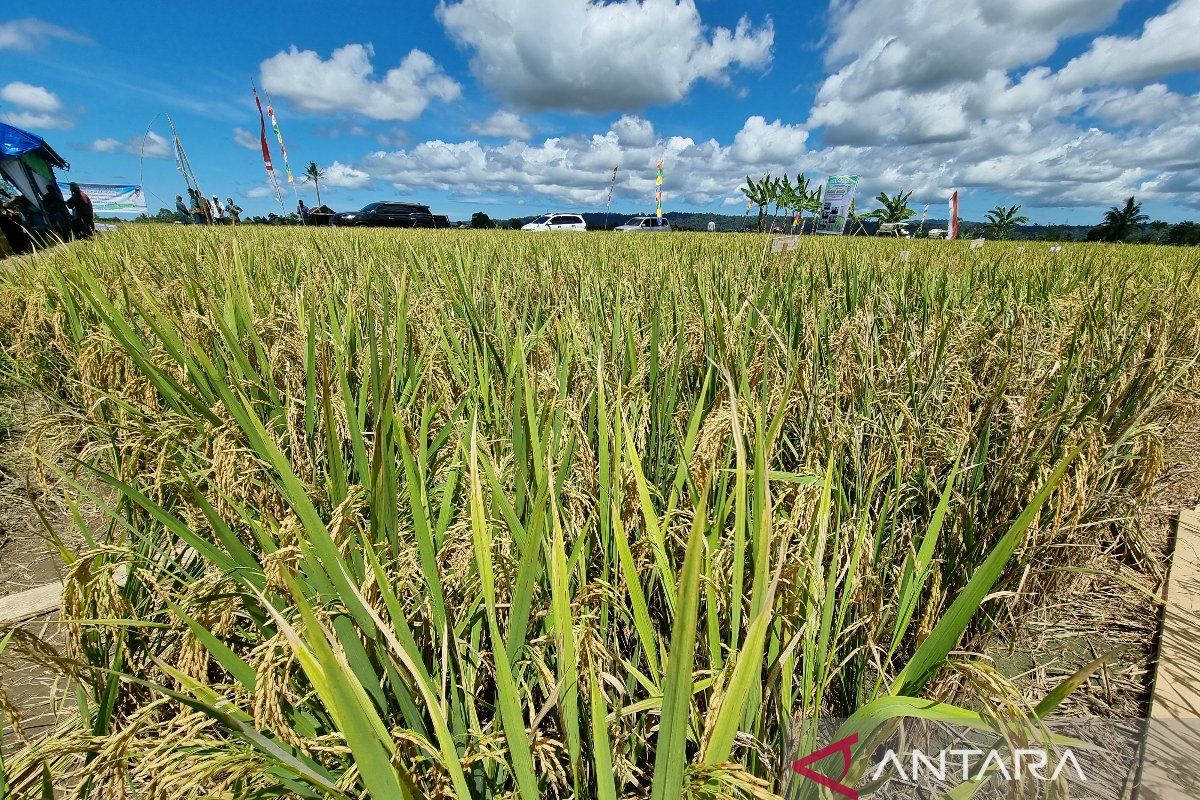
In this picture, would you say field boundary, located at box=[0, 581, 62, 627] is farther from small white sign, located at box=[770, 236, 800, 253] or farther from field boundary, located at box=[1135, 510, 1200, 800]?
small white sign, located at box=[770, 236, 800, 253]

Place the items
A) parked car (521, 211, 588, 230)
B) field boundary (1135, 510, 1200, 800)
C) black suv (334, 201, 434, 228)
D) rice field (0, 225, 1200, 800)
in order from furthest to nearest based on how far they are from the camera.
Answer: parked car (521, 211, 588, 230) → black suv (334, 201, 434, 228) → field boundary (1135, 510, 1200, 800) → rice field (0, 225, 1200, 800)

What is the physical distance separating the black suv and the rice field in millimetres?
20918

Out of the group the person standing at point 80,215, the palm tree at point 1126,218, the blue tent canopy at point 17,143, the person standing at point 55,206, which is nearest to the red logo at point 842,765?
the person standing at point 80,215

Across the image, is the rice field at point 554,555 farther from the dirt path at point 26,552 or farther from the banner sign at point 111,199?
the banner sign at point 111,199

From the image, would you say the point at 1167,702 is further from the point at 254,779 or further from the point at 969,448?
the point at 254,779

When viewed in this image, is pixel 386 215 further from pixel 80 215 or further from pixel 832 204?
pixel 832 204

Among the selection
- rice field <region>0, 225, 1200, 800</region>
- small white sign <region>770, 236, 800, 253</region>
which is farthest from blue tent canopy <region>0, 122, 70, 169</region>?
small white sign <region>770, 236, 800, 253</region>

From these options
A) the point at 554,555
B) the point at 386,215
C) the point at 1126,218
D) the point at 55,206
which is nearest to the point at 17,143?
the point at 55,206

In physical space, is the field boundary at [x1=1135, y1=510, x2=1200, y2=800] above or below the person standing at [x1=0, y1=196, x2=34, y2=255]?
below

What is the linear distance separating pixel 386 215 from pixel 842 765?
23313mm

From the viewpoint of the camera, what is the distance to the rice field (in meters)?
0.55

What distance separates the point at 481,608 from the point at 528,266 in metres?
3.00

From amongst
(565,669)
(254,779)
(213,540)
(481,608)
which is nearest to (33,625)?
(213,540)

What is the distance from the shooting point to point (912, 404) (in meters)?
1.47
